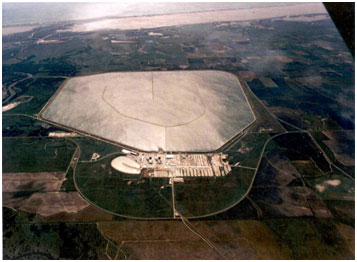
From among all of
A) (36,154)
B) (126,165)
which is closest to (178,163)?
(126,165)

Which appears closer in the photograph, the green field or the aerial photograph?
the aerial photograph

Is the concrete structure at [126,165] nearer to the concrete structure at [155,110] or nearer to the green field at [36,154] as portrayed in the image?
the concrete structure at [155,110]

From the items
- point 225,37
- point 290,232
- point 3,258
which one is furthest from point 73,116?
point 225,37

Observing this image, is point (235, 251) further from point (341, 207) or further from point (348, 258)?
point (341, 207)

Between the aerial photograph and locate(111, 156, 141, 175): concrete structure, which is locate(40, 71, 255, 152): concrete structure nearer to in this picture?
the aerial photograph

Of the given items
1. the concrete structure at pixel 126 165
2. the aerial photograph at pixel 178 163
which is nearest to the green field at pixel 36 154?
the aerial photograph at pixel 178 163

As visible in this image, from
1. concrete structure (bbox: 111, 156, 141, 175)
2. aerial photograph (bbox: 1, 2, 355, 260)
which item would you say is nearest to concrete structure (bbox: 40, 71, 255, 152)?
aerial photograph (bbox: 1, 2, 355, 260)
